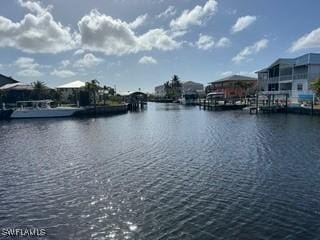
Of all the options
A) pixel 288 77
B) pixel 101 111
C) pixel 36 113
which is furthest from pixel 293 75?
pixel 36 113

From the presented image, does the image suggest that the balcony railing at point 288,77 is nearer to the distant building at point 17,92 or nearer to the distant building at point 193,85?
the distant building at point 17,92

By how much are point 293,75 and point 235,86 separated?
32.9 m

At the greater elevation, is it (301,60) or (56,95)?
(301,60)

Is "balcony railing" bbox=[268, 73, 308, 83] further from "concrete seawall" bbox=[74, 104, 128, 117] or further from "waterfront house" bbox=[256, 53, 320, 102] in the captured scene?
"concrete seawall" bbox=[74, 104, 128, 117]

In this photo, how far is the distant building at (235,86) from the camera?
9388cm

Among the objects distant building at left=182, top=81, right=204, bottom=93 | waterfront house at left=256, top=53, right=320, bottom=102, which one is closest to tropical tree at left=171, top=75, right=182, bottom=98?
distant building at left=182, top=81, right=204, bottom=93

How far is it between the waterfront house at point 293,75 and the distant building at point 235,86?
15008 mm

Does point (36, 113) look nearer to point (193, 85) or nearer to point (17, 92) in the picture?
point (17, 92)

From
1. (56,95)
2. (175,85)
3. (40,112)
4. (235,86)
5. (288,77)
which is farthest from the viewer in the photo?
(175,85)

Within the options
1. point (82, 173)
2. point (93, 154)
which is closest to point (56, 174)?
point (82, 173)

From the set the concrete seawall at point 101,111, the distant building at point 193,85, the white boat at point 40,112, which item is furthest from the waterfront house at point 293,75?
the distant building at point 193,85

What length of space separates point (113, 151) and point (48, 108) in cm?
4069

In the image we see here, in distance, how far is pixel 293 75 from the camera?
6562 cm

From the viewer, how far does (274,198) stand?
39.4ft
